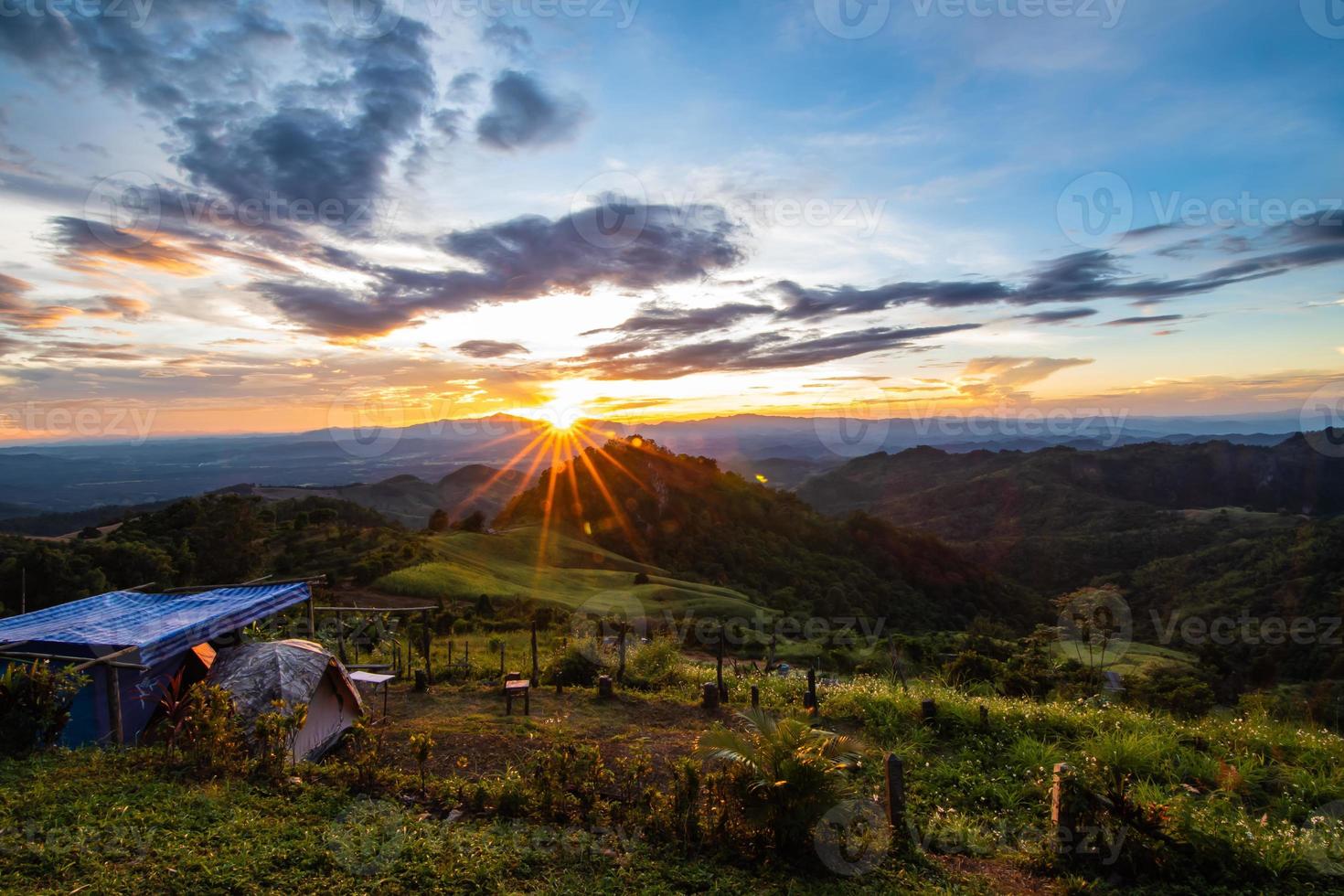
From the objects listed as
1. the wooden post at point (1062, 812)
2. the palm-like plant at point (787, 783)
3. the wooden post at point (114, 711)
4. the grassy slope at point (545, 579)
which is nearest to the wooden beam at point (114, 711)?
the wooden post at point (114, 711)

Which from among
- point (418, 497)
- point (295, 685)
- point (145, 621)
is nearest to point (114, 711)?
→ point (145, 621)

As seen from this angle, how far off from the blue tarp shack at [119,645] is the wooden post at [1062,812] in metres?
11.1

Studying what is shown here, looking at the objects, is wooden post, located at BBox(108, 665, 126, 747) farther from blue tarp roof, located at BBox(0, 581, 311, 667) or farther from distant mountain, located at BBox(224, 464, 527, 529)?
distant mountain, located at BBox(224, 464, 527, 529)

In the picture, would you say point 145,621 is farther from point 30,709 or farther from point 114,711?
point 30,709

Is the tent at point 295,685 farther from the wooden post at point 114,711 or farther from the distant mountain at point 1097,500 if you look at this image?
the distant mountain at point 1097,500

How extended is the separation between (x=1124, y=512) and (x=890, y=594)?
55404 millimetres

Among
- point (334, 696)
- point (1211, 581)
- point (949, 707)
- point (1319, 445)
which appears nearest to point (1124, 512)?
point (1211, 581)

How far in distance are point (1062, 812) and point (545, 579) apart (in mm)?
40034

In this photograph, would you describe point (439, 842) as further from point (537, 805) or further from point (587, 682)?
point (587, 682)

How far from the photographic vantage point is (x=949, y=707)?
39.0ft

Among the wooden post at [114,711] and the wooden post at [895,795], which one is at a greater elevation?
the wooden post at [114,711]

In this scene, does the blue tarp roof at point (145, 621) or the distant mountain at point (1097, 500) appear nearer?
the blue tarp roof at point (145, 621)

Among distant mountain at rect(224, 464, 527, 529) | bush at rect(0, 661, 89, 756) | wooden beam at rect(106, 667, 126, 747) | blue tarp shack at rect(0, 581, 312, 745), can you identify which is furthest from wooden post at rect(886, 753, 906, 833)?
distant mountain at rect(224, 464, 527, 529)

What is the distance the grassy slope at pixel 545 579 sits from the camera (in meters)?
35.8
